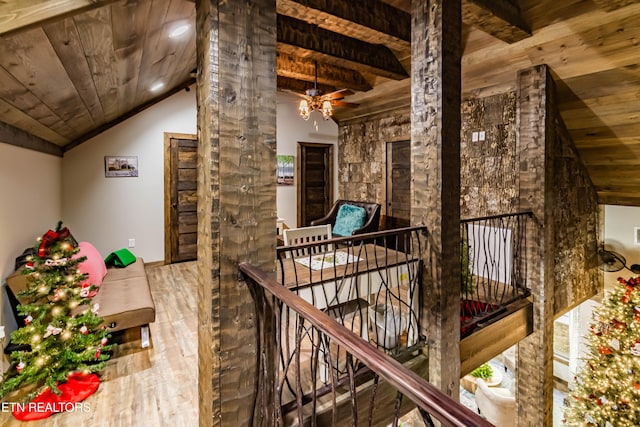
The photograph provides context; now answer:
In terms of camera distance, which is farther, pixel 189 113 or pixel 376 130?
pixel 376 130

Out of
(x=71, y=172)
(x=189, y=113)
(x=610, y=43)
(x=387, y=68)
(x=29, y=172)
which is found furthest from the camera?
(x=189, y=113)

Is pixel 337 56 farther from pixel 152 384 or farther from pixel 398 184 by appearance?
pixel 152 384

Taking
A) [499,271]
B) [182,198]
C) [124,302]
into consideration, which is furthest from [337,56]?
[182,198]

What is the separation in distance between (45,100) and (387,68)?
3.49 meters

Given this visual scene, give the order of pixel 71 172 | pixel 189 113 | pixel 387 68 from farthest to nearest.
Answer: pixel 189 113 < pixel 71 172 < pixel 387 68

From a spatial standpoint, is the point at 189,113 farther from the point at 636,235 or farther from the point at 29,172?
the point at 636,235

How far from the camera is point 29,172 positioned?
9.98ft

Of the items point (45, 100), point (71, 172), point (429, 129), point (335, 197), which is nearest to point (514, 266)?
point (429, 129)

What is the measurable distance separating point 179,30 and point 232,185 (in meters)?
1.87

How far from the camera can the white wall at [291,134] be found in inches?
231

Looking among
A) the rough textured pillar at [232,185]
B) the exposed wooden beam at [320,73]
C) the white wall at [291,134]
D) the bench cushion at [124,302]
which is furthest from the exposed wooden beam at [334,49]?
the bench cushion at [124,302]

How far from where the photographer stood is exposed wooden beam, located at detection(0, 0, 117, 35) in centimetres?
113

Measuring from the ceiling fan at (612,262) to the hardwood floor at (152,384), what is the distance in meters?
5.30

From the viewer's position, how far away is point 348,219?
201 inches
